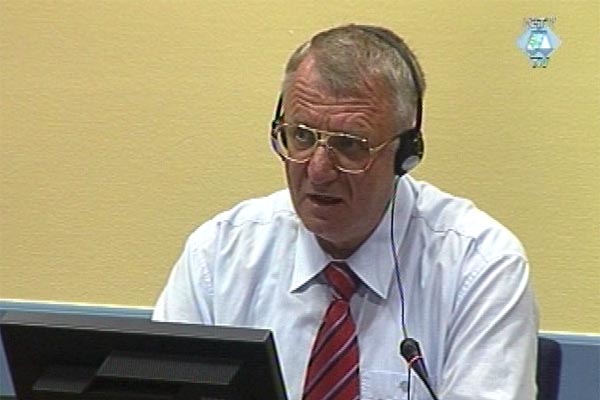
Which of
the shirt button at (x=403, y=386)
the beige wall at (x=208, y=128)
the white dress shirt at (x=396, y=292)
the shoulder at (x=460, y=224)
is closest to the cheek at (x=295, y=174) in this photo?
the white dress shirt at (x=396, y=292)

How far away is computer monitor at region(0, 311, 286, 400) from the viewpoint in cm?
101

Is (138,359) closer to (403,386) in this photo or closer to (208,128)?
(403,386)

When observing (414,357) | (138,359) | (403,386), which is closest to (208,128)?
(403,386)

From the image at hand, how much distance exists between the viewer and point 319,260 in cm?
166

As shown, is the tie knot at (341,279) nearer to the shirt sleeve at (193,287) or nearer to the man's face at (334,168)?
the man's face at (334,168)

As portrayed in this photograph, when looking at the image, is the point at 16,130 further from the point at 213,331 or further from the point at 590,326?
the point at 213,331

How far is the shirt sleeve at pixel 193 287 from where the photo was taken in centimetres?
171

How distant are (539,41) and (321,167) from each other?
33.2 inches

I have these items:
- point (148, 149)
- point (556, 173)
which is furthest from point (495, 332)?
point (148, 149)

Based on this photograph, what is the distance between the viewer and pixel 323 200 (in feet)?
5.19

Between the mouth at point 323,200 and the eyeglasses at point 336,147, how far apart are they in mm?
46

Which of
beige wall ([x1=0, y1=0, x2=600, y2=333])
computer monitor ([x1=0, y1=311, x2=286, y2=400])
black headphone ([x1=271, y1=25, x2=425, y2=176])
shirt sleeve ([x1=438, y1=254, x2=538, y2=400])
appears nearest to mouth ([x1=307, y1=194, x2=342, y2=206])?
black headphone ([x1=271, y1=25, x2=425, y2=176])

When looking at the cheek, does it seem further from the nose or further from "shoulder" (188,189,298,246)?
"shoulder" (188,189,298,246)

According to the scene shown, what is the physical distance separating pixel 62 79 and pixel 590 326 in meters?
1.30
